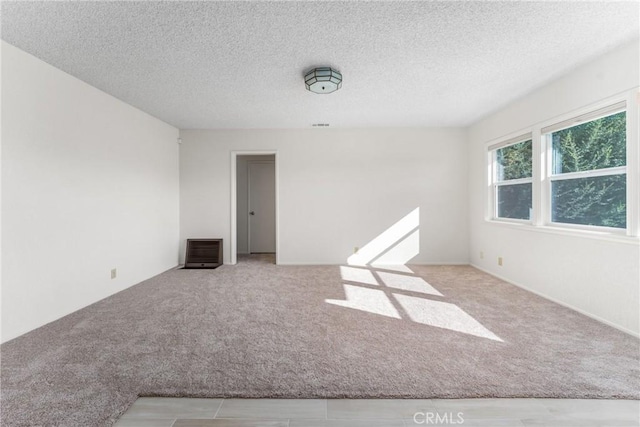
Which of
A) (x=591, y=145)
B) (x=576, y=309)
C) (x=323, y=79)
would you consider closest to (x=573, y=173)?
(x=591, y=145)

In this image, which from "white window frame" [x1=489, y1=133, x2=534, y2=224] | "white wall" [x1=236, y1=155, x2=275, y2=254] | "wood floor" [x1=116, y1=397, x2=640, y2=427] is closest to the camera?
"wood floor" [x1=116, y1=397, x2=640, y2=427]

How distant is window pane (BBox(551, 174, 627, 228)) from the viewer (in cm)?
252

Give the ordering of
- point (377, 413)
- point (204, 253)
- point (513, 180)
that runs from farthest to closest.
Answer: point (204, 253)
point (513, 180)
point (377, 413)

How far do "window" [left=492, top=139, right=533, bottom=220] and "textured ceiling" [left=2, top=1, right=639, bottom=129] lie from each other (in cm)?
80

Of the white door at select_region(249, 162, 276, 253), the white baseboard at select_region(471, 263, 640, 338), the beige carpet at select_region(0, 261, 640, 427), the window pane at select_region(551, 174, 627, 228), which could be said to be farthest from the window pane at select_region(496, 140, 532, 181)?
the white door at select_region(249, 162, 276, 253)

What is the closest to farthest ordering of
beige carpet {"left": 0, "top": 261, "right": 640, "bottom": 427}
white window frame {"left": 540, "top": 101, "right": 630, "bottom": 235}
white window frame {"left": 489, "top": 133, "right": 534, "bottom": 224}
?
beige carpet {"left": 0, "top": 261, "right": 640, "bottom": 427} → white window frame {"left": 540, "top": 101, "right": 630, "bottom": 235} → white window frame {"left": 489, "top": 133, "right": 534, "bottom": 224}

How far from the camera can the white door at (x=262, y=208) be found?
21.9 ft

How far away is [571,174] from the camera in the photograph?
299cm

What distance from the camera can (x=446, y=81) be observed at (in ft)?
10.2

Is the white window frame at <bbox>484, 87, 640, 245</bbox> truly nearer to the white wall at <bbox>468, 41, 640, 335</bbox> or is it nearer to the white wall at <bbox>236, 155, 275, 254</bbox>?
the white wall at <bbox>468, 41, 640, 335</bbox>

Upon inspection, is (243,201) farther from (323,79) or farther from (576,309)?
(576,309)

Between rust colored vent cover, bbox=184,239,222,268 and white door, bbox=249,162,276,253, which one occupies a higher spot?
white door, bbox=249,162,276,253

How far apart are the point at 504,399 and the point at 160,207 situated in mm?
4829

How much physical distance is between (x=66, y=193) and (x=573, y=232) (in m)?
5.22
